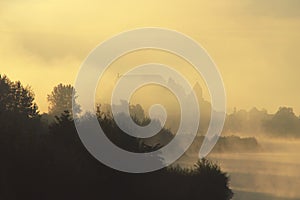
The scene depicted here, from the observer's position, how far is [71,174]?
6469 cm

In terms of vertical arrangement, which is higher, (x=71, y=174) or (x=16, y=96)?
(x=16, y=96)

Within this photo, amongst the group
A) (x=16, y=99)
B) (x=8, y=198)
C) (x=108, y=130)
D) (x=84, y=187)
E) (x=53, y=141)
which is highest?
(x=16, y=99)

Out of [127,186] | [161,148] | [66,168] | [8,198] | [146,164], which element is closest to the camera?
[8,198]

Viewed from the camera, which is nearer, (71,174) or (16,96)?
(71,174)

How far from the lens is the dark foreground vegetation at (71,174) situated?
198 ft

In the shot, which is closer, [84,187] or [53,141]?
[84,187]

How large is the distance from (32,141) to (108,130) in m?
16.7

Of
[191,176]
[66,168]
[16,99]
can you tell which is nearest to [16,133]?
[66,168]

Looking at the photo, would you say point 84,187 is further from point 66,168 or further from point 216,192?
point 216,192

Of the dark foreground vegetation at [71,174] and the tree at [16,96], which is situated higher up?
the tree at [16,96]

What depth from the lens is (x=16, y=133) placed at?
65125 millimetres

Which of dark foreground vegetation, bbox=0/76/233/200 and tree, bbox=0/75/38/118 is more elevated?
tree, bbox=0/75/38/118

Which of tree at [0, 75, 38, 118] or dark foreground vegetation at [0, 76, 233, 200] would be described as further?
tree at [0, 75, 38, 118]

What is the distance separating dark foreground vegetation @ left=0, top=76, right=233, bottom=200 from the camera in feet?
198
